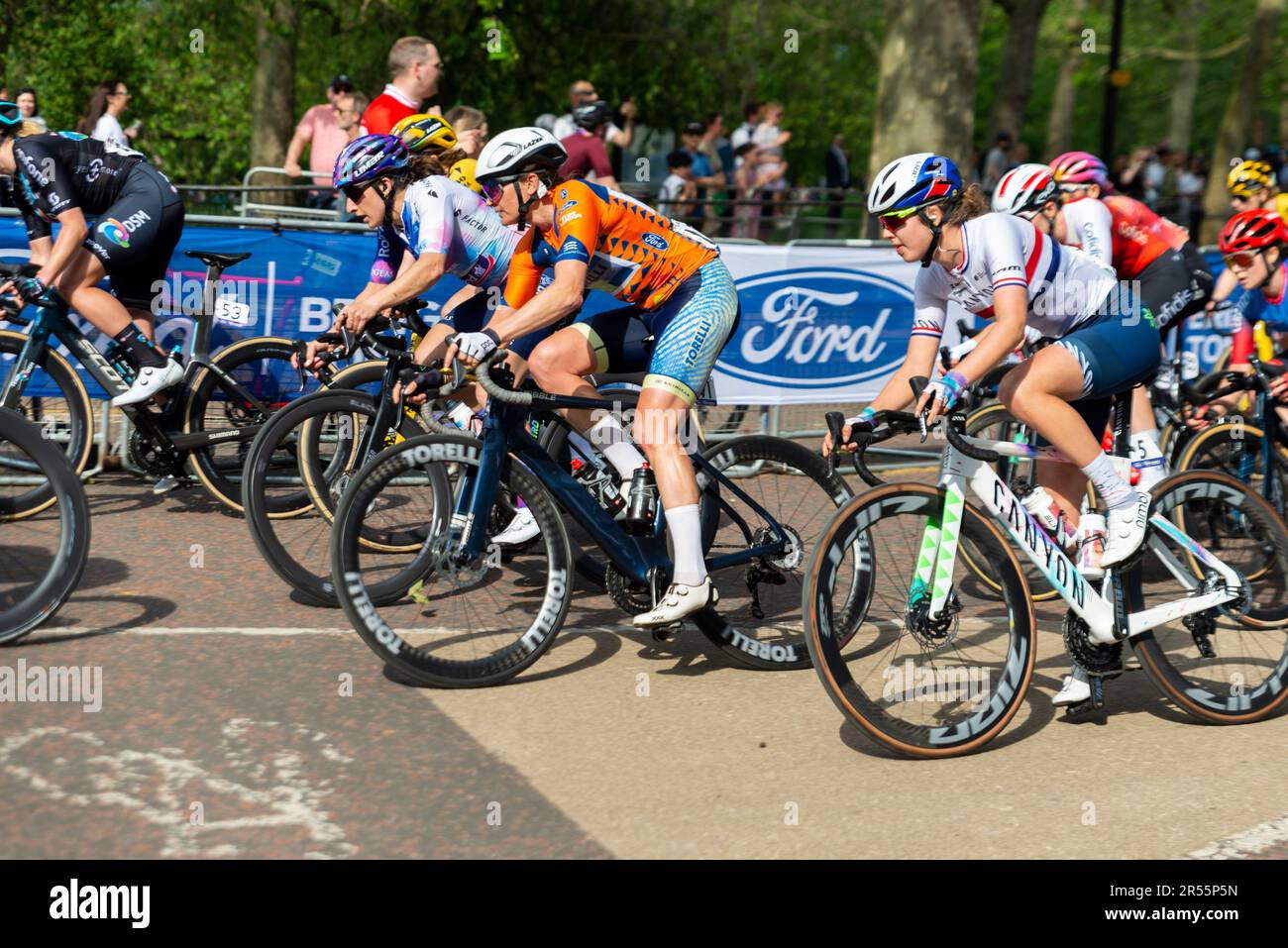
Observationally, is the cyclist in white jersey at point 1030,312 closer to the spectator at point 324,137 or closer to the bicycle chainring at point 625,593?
the bicycle chainring at point 625,593

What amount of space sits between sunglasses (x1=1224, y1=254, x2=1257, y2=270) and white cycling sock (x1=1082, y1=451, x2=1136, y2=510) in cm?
285

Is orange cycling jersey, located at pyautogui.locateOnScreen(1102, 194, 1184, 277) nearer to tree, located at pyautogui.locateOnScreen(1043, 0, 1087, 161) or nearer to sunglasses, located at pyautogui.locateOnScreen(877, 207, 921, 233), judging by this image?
sunglasses, located at pyautogui.locateOnScreen(877, 207, 921, 233)

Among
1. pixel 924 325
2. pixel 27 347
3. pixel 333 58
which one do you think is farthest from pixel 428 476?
pixel 333 58

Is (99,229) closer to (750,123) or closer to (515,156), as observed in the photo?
(515,156)

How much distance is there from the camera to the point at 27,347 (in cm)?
730

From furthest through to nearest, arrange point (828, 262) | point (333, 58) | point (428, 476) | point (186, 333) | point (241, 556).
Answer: point (333, 58)
point (828, 262)
point (186, 333)
point (241, 556)
point (428, 476)

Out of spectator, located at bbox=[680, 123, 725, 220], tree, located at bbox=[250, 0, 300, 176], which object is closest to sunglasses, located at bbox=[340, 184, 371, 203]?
spectator, located at bbox=[680, 123, 725, 220]

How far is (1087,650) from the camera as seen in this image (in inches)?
204

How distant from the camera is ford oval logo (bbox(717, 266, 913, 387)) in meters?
9.61

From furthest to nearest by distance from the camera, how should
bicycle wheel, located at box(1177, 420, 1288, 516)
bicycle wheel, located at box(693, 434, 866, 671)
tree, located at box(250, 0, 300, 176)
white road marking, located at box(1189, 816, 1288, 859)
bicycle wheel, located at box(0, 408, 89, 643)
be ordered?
tree, located at box(250, 0, 300, 176) → bicycle wheel, located at box(1177, 420, 1288, 516) → bicycle wheel, located at box(693, 434, 866, 671) → bicycle wheel, located at box(0, 408, 89, 643) → white road marking, located at box(1189, 816, 1288, 859)

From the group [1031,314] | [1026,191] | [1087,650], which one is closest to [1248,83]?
[1026,191]

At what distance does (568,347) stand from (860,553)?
1.39 meters

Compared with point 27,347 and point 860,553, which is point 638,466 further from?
point 27,347

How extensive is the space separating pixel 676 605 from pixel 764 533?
64 cm
